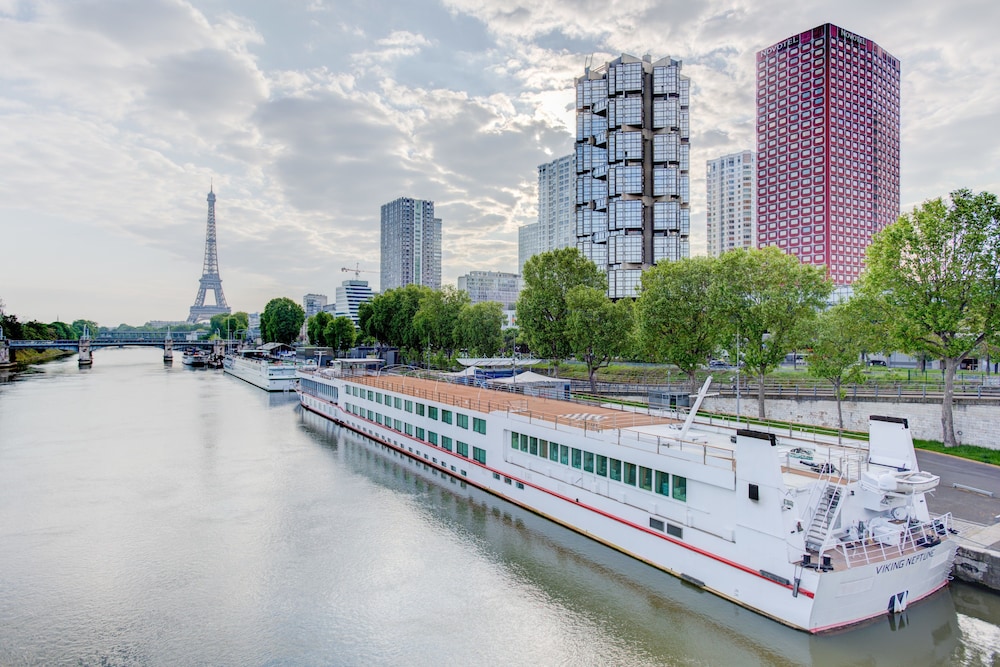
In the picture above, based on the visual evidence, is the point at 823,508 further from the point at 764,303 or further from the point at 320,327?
the point at 320,327

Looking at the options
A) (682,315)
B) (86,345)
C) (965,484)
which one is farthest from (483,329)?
(86,345)

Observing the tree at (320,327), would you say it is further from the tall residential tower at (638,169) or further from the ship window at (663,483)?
the ship window at (663,483)

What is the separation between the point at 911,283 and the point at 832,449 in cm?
1747

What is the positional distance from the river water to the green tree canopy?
9211 cm

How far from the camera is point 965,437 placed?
32.2 m

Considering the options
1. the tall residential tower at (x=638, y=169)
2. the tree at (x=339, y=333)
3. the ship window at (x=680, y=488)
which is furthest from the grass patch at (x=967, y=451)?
the tree at (x=339, y=333)

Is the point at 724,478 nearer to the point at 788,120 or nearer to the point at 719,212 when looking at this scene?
the point at 788,120

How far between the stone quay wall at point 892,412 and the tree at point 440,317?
176ft

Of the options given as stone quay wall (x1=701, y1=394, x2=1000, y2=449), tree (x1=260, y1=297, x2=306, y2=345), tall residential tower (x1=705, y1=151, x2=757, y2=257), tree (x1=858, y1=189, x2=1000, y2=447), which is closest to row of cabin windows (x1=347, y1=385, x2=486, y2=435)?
stone quay wall (x1=701, y1=394, x2=1000, y2=449)

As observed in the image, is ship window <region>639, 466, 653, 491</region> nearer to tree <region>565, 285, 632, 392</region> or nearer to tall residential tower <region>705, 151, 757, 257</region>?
tree <region>565, 285, 632, 392</region>

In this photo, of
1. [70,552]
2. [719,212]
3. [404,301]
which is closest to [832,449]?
[70,552]

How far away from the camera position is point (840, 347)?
114 ft

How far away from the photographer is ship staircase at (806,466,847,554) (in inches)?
669

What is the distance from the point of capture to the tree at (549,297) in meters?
62.8
